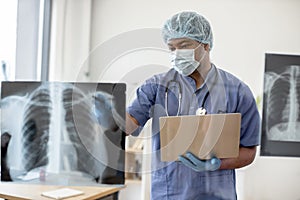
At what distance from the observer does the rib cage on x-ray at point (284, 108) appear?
2.72m

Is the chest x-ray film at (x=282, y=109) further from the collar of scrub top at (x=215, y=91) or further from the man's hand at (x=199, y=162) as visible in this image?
the man's hand at (x=199, y=162)

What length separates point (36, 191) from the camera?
6.27 ft

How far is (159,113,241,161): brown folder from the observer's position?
143cm

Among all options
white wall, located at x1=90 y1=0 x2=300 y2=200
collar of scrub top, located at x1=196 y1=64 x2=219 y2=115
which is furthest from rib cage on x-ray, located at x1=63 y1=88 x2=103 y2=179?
white wall, located at x1=90 y1=0 x2=300 y2=200

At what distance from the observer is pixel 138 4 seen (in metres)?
3.23

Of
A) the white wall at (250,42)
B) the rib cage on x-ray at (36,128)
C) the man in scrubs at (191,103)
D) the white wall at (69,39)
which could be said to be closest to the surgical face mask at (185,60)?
the man in scrubs at (191,103)

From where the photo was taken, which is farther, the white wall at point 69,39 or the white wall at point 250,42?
the white wall at point 69,39

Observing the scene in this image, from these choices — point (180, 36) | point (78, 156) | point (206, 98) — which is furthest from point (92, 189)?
point (180, 36)

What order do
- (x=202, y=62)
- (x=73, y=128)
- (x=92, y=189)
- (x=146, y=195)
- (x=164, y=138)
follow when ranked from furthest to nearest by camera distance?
1. (x=146, y=195)
2. (x=92, y=189)
3. (x=73, y=128)
4. (x=202, y=62)
5. (x=164, y=138)

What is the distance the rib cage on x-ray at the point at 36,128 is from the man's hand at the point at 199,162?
66 cm

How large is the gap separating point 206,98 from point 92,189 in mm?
714

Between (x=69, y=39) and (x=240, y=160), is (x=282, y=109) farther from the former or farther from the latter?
(x=69, y=39)

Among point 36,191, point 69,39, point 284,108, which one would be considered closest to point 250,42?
point 284,108

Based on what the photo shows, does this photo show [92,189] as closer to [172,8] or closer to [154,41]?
[154,41]
